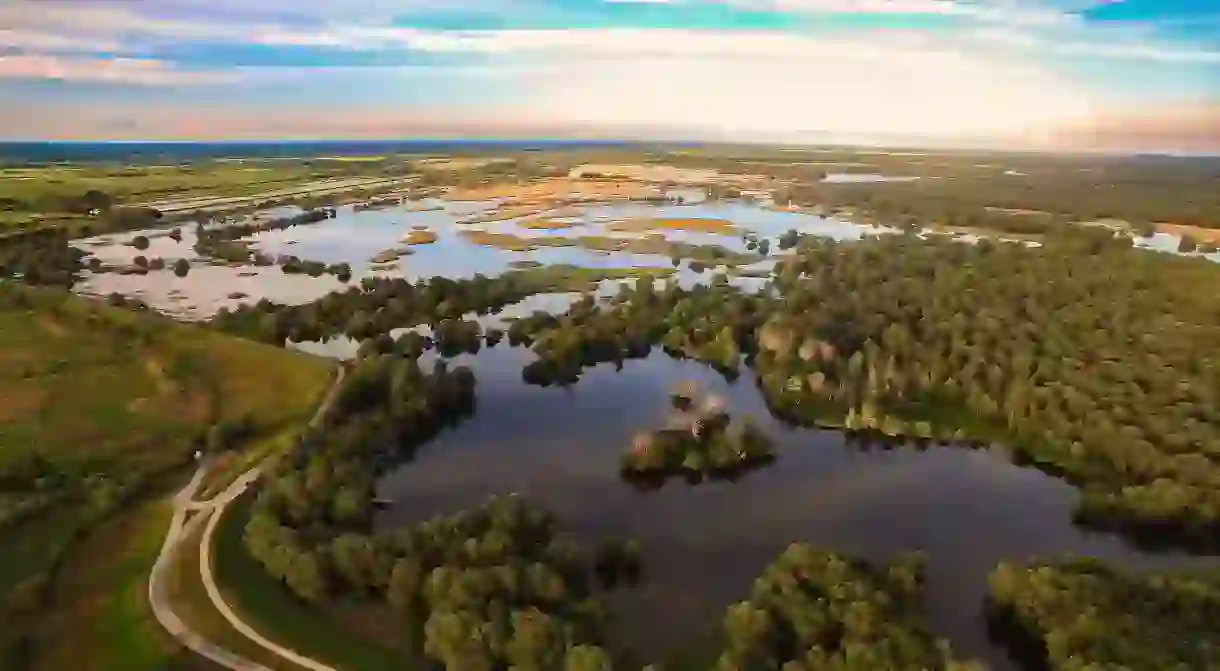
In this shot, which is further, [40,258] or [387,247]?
[387,247]

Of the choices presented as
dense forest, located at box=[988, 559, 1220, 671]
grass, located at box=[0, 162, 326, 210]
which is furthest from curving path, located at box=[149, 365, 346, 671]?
grass, located at box=[0, 162, 326, 210]

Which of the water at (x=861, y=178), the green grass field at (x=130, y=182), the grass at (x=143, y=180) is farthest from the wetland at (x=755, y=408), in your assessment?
the water at (x=861, y=178)

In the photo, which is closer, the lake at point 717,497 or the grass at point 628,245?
the lake at point 717,497

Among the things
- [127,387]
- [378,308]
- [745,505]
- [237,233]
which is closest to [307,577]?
[745,505]

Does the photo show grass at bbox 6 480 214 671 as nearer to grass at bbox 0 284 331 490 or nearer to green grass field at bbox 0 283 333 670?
green grass field at bbox 0 283 333 670

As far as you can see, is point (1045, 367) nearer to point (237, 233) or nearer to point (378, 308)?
point (378, 308)

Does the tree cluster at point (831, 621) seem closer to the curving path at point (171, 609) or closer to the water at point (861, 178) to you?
the curving path at point (171, 609)

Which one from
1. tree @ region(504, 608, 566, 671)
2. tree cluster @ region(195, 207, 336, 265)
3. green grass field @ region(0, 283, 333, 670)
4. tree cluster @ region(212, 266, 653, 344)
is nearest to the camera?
tree @ region(504, 608, 566, 671)
